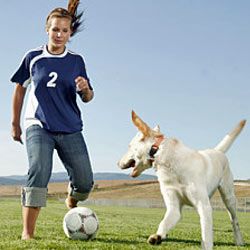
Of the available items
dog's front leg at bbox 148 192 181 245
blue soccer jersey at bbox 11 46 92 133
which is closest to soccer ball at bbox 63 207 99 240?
blue soccer jersey at bbox 11 46 92 133

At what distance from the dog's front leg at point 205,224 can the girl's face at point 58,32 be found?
286cm

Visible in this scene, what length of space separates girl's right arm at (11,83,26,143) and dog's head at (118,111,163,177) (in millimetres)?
1681

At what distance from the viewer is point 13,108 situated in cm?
729

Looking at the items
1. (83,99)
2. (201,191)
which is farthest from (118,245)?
(83,99)

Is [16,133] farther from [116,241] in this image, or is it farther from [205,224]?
[205,224]

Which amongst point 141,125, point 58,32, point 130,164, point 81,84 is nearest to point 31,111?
point 81,84

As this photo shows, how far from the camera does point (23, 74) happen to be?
726 centimetres

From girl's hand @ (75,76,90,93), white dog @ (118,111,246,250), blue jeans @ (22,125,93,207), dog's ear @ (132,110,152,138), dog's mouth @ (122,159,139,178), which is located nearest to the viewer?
white dog @ (118,111,246,250)

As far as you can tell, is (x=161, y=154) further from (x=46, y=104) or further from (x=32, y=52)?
(x=32, y=52)

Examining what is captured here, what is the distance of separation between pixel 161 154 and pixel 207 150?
1.08 m

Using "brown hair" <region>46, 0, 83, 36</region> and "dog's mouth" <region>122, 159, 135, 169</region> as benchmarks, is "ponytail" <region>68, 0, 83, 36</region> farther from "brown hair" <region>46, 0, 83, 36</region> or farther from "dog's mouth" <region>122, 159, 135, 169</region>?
"dog's mouth" <region>122, 159, 135, 169</region>

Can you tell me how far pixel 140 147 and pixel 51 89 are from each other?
156cm

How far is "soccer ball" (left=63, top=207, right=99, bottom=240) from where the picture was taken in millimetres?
7164

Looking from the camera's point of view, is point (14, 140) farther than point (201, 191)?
Yes
